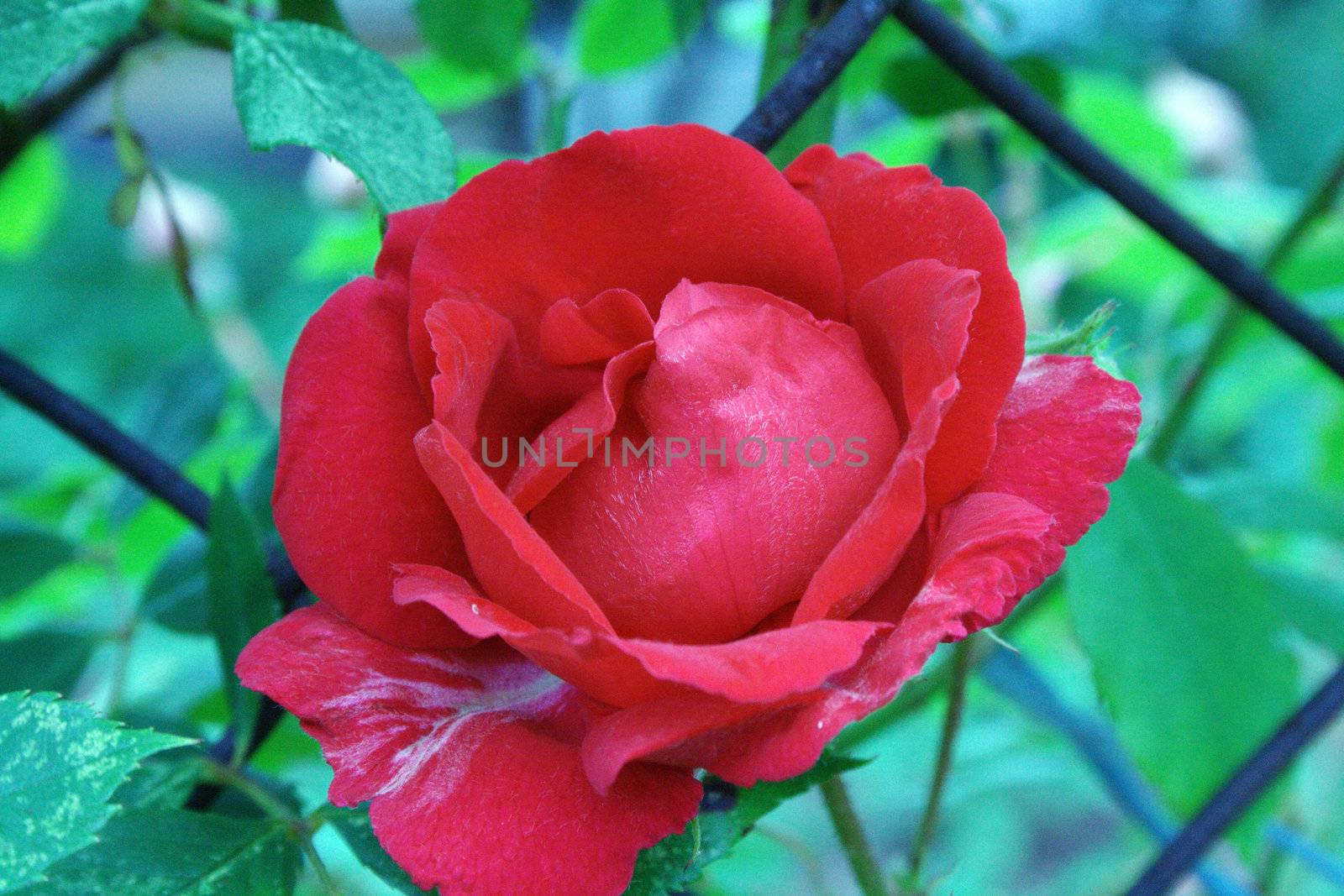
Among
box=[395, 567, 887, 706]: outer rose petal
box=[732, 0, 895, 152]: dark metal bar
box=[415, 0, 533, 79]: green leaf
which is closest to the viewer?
box=[395, 567, 887, 706]: outer rose petal

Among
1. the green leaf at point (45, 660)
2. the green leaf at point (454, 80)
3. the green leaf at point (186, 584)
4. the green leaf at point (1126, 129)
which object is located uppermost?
the green leaf at point (454, 80)

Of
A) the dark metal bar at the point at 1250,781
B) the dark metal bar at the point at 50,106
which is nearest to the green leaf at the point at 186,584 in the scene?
the dark metal bar at the point at 50,106

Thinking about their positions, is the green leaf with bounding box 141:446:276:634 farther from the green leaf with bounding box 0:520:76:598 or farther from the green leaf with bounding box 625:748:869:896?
the green leaf with bounding box 625:748:869:896

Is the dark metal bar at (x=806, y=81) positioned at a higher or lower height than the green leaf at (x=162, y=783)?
higher

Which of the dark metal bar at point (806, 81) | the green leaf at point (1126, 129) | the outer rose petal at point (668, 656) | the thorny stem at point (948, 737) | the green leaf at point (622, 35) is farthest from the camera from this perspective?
the green leaf at point (1126, 129)

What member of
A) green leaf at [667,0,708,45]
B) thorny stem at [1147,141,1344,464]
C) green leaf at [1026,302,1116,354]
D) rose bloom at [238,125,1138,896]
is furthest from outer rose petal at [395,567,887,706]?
thorny stem at [1147,141,1344,464]

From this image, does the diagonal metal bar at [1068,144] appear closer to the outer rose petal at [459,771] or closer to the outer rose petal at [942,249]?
the outer rose petal at [942,249]
